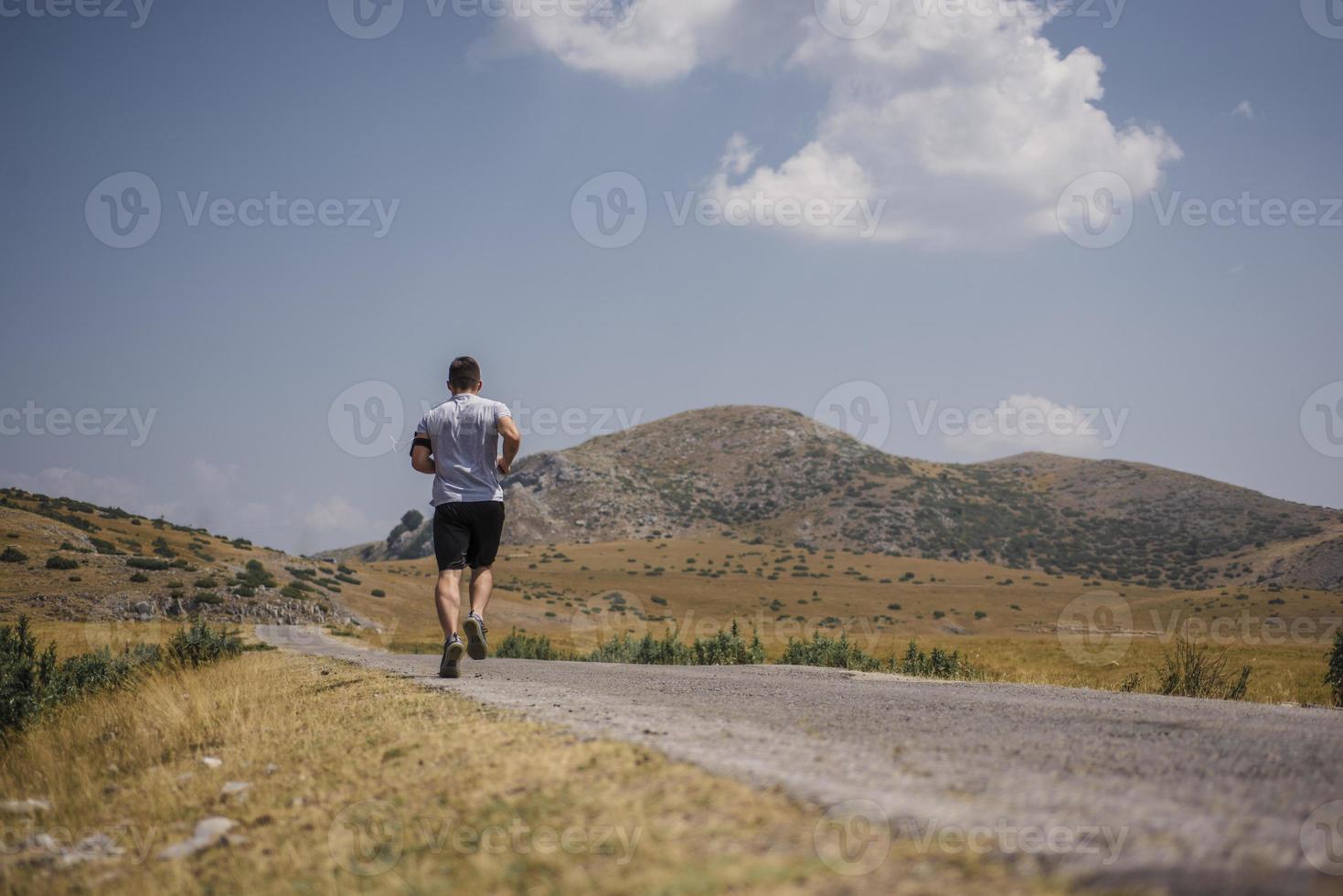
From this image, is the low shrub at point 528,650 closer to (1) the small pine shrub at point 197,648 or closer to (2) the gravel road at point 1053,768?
(1) the small pine shrub at point 197,648

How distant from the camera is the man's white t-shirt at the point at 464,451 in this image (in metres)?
7.41

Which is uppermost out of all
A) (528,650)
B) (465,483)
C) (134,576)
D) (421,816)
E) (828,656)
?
(465,483)

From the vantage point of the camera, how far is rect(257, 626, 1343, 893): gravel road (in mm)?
2227

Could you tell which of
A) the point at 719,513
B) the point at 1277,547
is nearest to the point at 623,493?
the point at 719,513

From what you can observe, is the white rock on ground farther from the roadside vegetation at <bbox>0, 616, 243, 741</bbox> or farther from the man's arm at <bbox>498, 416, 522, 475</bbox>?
the roadside vegetation at <bbox>0, 616, 243, 741</bbox>

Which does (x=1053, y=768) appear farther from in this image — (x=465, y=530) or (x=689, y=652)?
(x=689, y=652)

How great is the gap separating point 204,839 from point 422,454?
4.03 metres

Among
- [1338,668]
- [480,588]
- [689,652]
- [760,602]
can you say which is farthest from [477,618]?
[760,602]

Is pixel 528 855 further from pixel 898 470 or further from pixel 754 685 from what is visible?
pixel 898 470

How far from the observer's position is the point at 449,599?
24.5 ft

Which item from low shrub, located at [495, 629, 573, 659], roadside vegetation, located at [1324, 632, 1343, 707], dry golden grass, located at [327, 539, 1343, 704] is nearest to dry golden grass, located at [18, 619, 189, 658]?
dry golden grass, located at [327, 539, 1343, 704]

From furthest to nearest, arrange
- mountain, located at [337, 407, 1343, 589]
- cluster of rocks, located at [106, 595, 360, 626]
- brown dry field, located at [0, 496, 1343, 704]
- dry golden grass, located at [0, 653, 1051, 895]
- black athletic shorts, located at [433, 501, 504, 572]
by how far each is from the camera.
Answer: mountain, located at [337, 407, 1343, 589] < cluster of rocks, located at [106, 595, 360, 626] < brown dry field, located at [0, 496, 1343, 704] < black athletic shorts, located at [433, 501, 504, 572] < dry golden grass, located at [0, 653, 1051, 895]

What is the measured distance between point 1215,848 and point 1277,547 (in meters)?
120

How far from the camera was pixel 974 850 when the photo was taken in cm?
234
